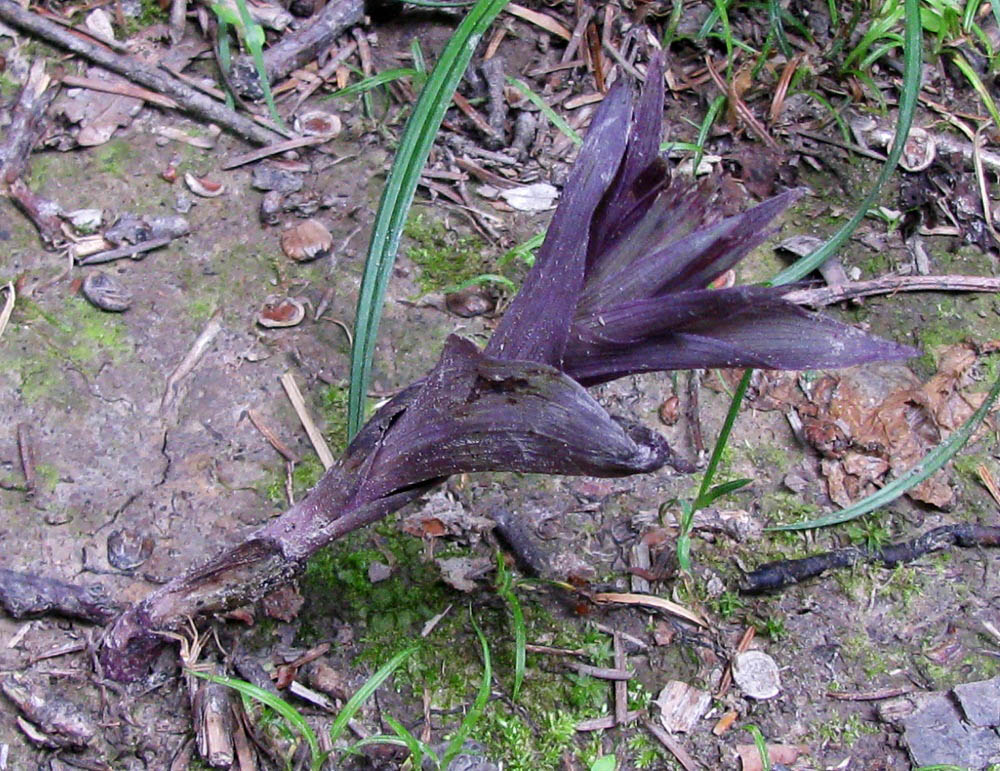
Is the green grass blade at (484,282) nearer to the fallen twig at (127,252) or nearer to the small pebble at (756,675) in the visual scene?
the fallen twig at (127,252)

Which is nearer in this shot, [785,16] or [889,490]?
[889,490]

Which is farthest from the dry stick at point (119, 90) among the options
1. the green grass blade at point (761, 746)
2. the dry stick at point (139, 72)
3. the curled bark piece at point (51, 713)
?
the green grass blade at point (761, 746)

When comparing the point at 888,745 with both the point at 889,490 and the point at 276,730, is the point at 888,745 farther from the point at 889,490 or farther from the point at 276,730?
the point at 276,730

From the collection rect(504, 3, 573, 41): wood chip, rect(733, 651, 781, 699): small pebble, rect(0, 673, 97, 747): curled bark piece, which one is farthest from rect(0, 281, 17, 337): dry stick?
rect(733, 651, 781, 699): small pebble

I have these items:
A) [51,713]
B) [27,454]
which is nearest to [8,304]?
[27,454]

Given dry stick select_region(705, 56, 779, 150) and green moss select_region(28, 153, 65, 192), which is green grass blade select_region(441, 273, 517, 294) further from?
green moss select_region(28, 153, 65, 192)

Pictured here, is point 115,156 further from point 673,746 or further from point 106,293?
point 673,746

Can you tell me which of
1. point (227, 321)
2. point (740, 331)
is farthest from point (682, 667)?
point (227, 321)
